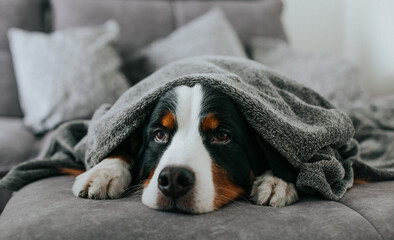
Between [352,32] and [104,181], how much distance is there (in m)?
3.94

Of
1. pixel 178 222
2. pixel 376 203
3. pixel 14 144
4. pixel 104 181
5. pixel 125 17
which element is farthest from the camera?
pixel 125 17

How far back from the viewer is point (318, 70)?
8.42 ft

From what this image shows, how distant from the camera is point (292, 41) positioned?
427cm

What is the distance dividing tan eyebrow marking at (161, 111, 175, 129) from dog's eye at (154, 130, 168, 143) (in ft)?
0.13

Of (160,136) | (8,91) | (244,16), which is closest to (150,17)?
(244,16)

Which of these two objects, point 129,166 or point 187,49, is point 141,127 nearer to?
point 129,166

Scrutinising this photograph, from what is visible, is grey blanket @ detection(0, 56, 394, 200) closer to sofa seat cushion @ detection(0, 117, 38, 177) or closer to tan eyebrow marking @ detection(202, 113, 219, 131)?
tan eyebrow marking @ detection(202, 113, 219, 131)

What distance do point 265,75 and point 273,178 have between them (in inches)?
16.0

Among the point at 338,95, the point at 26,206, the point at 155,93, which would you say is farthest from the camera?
the point at 338,95

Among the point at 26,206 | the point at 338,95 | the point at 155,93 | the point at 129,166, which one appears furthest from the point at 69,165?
the point at 338,95

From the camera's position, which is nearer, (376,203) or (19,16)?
(376,203)

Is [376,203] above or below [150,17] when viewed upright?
below

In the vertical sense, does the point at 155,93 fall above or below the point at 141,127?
above

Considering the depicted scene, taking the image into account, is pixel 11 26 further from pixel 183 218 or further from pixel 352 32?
pixel 352 32
